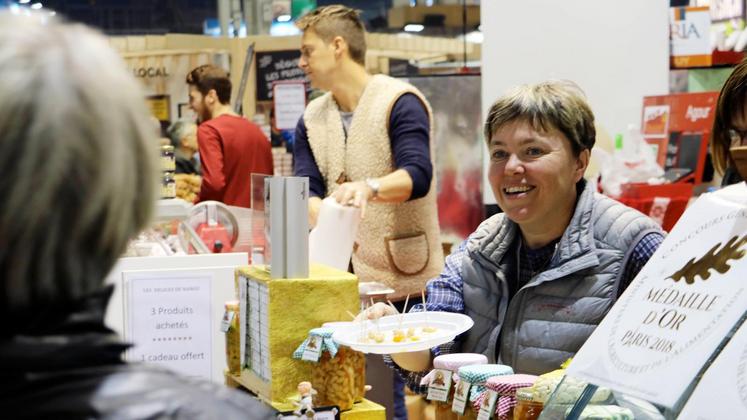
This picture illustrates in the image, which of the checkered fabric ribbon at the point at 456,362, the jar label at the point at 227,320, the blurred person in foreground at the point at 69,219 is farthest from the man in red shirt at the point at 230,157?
the blurred person in foreground at the point at 69,219

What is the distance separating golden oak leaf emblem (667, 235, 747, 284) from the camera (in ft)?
5.09

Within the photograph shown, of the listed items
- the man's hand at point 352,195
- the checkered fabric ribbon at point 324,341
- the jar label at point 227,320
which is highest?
the man's hand at point 352,195

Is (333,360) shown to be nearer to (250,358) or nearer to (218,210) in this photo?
(250,358)

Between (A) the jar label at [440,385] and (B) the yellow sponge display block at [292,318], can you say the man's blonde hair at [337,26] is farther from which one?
(A) the jar label at [440,385]

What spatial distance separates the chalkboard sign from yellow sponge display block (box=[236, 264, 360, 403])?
533cm

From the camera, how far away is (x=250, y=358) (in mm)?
2932

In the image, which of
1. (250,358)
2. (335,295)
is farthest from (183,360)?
(335,295)

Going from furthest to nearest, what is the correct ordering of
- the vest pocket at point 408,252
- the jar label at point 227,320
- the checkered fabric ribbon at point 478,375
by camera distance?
the vest pocket at point 408,252, the jar label at point 227,320, the checkered fabric ribbon at point 478,375

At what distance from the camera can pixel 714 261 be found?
1576 mm

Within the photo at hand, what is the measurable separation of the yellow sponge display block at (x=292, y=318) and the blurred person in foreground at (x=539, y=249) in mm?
132

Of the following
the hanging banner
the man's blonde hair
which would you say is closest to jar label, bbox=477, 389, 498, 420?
the man's blonde hair

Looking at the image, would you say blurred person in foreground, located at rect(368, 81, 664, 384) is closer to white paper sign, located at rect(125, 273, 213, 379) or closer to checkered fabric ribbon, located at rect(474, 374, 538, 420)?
checkered fabric ribbon, located at rect(474, 374, 538, 420)

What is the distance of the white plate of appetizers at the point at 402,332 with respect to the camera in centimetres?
256

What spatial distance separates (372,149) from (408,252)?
425 mm
